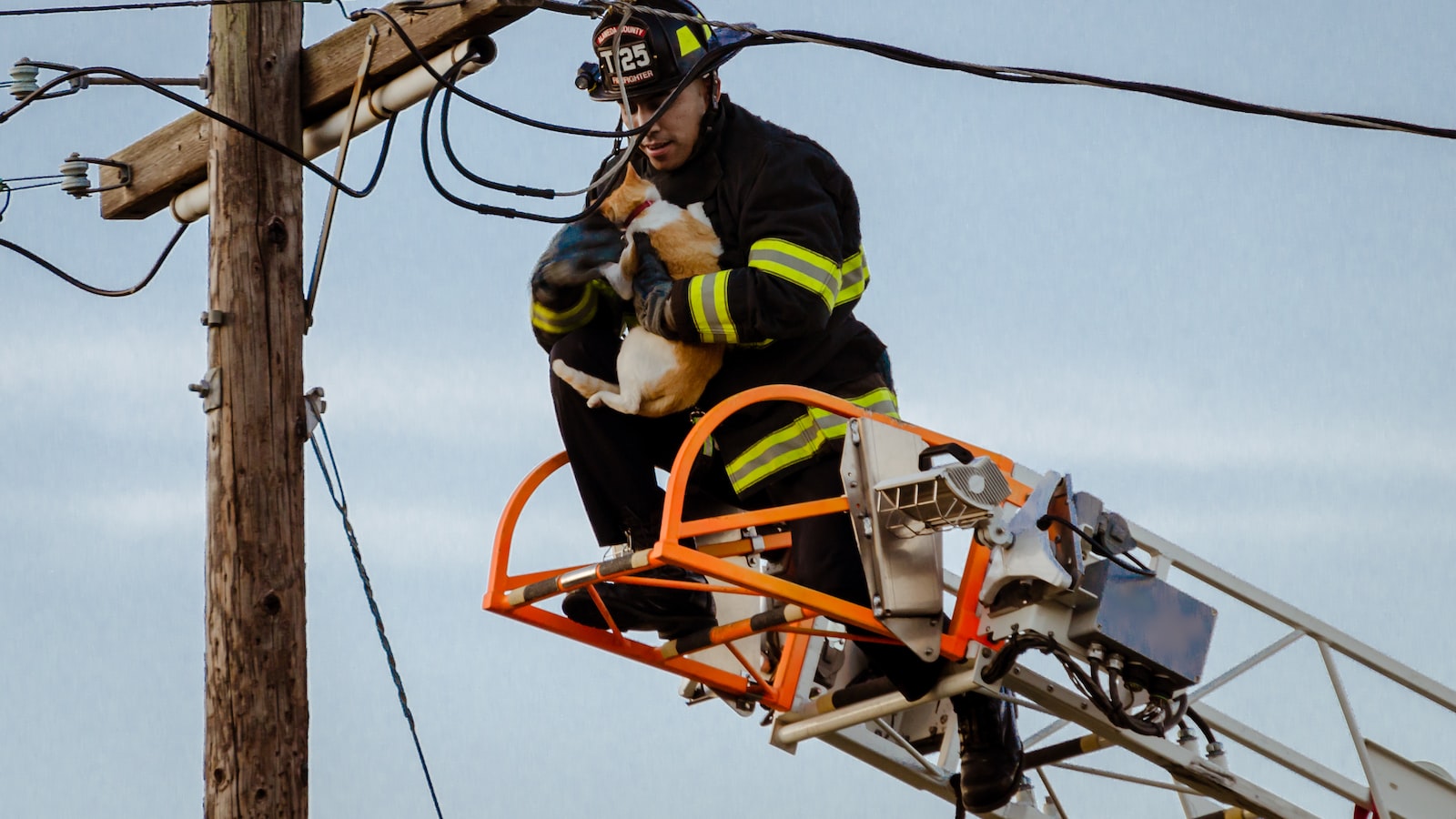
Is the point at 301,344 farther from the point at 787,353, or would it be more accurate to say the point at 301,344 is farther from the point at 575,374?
the point at 787,353

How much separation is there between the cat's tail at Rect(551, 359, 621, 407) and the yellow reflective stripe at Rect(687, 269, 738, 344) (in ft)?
1.66

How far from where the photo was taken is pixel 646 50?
24.4 ft

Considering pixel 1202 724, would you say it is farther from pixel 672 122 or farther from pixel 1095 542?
pixel 672 122

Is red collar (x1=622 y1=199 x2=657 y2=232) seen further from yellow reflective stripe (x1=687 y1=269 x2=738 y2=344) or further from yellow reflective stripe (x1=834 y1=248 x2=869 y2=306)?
yellow reflective stripe (x1=834 y1=248 x2=869 y2=306)

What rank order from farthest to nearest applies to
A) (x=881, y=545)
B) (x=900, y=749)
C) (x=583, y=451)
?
(x=900, y=749)
(x=583, y=451)
(x=881, y=545)

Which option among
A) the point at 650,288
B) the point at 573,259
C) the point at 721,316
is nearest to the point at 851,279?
A: the point at 721,316

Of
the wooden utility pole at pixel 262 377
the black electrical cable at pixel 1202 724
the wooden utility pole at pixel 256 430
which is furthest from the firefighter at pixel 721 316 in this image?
the black electrical cable at pixel 1202 724

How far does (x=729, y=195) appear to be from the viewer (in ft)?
24.2

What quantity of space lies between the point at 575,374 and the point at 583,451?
0.30 meters

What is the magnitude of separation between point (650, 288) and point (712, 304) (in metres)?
0.33

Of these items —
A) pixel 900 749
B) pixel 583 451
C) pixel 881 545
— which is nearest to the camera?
pixel 881 545

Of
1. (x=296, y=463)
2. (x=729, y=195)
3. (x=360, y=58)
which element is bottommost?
(x=296, y=463)

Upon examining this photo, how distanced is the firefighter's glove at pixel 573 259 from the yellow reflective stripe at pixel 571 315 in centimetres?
2

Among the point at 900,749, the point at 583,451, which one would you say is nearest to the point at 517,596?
the point at 583,451
